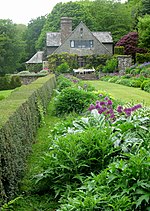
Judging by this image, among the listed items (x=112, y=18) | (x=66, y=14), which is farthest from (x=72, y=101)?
(x=112, y=18)

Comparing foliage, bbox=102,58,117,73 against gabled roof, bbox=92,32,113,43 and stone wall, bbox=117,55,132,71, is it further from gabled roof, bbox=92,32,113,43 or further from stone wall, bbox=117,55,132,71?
gabled roof, bbox=92,32,113,43

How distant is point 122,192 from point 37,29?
65.7 meters

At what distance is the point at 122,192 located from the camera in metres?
3.72

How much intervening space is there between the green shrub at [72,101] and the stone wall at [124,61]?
26.5m

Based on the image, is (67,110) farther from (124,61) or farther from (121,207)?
(124,61)

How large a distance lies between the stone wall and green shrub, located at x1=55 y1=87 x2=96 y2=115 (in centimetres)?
2645

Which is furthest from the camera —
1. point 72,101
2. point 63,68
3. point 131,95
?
point 63,68

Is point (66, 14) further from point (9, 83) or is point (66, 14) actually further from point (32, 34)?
point (9, 83)

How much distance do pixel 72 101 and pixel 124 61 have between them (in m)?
27.4

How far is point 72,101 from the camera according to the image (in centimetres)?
1093

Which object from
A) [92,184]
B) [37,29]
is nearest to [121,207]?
[92,184]

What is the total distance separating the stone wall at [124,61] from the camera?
36.8 metres

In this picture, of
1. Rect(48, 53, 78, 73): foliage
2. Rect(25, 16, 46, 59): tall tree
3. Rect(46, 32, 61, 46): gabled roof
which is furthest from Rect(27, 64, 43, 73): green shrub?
Rect(25, 16, 46, 59): tall tree

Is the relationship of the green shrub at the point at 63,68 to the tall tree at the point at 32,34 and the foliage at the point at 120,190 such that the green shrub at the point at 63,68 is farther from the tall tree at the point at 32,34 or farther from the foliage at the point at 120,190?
the foliage at the point at 120,190
